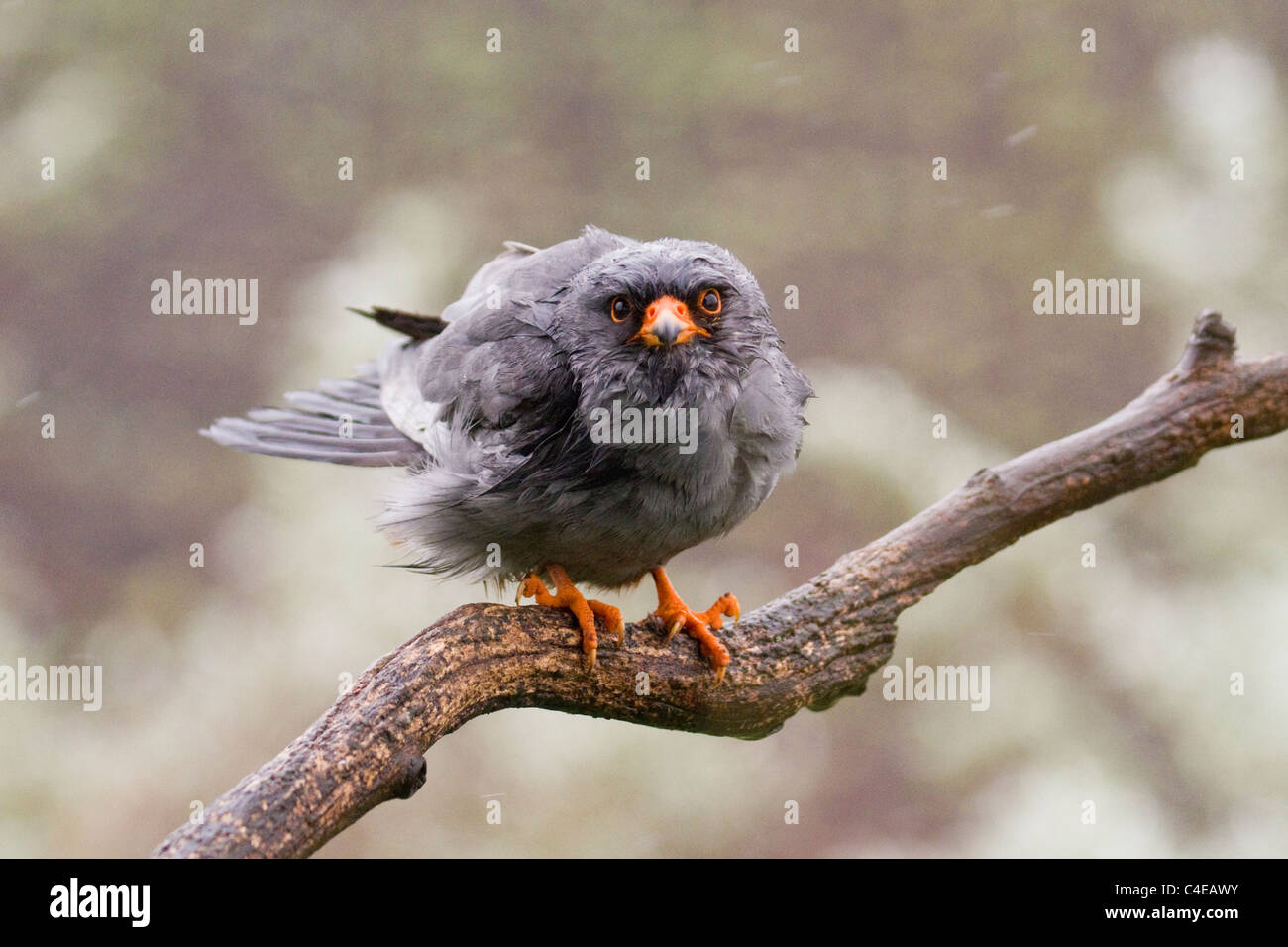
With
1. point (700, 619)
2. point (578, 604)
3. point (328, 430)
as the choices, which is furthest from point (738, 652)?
point (328, 430)

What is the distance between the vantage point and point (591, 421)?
2373 millimetres

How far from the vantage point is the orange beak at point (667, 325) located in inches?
88.3

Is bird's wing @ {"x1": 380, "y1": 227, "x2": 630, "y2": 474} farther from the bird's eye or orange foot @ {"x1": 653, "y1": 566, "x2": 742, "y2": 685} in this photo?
orange foot @ {"x1": 653, "y1": 566, "x2": 742, "y2": 685}

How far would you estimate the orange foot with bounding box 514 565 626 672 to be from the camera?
96.3 inches

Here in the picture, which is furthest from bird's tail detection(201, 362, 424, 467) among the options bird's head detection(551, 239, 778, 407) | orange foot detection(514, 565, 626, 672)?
bird's head detection(551, 239, 778, 407)

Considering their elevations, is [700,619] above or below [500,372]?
below

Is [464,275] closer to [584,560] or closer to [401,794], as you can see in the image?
[584,560]

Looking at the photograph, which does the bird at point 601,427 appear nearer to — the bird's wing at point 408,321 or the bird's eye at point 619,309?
the bird's eye at point 619,309

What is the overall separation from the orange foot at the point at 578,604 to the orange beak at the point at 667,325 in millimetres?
570

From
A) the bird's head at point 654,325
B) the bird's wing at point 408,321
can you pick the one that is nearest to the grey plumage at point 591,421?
the bird's head at point 654,325

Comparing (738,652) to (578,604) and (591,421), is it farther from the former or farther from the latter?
(591,421)

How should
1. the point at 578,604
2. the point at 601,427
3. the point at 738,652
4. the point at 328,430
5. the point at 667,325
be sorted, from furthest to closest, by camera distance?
→ the point at 328,430
the point at 738,652
the point at 578,604
the point at 601,427
the point at 667,325

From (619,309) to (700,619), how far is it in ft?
2.50

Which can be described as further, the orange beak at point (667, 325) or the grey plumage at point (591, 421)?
the grey plumage at point (591, 421)
